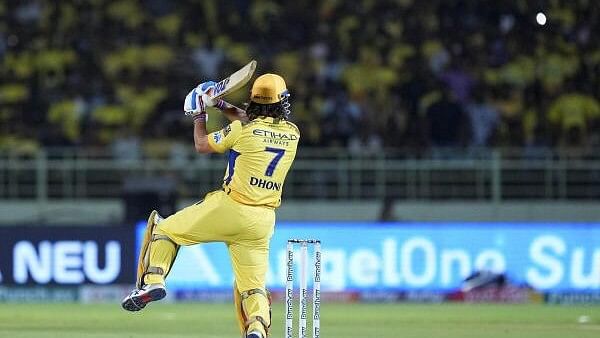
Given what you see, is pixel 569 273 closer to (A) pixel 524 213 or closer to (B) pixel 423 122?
(A) pixel 524 213

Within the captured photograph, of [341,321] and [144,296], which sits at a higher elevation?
[144,296]

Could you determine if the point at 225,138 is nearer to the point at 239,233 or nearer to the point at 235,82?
the point at 235,82

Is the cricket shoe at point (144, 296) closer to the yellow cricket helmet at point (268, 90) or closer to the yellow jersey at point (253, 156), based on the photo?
the yellow jersey at point (253, 156)

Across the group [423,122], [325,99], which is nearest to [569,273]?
[423,122]

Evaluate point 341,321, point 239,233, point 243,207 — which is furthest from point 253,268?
point 341,321

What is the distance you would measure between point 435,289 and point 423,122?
2720 mm

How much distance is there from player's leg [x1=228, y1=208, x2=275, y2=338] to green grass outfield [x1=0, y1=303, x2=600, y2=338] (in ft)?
9.35

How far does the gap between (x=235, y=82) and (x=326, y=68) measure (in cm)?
1149

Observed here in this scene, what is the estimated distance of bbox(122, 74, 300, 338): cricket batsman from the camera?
32.7ft

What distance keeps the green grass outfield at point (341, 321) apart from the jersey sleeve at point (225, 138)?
11.2ft

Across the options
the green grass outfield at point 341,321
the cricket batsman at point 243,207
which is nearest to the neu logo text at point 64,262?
the green grass outfield at point 341,321

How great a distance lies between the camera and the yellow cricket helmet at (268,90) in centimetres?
1003

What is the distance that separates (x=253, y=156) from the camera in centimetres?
1003

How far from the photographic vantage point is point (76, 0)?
22.3m
